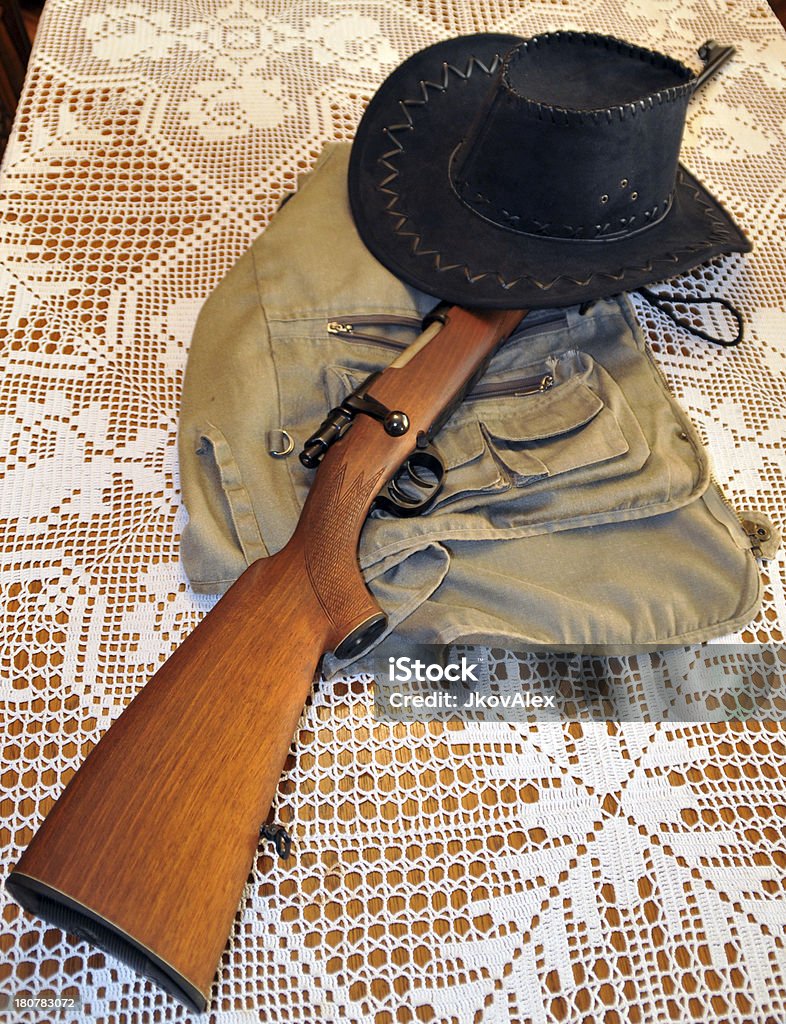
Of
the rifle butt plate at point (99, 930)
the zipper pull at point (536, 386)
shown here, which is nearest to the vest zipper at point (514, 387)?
the zipper pull at point (536, 386)

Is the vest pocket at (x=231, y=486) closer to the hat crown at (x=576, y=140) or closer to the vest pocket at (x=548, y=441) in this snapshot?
the vest pocket at (x=548, y=441)

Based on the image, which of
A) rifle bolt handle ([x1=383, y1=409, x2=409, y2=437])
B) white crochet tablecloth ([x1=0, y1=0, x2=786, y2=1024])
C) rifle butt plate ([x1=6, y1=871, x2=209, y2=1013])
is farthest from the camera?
rifle bolt handle ([x1=383, y1=409, x2=409, y2=437])

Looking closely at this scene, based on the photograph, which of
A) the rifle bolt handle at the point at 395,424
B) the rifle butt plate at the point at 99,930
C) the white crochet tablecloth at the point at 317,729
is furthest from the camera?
the rifle bolt handle at the point at 395,424

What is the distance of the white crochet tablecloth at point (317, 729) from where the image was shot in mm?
725

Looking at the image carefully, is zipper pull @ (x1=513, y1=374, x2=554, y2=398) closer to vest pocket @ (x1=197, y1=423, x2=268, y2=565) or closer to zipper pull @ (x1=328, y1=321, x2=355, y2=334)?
zipper pull @ (x1=328, y1=321, x2=355, y2=334)

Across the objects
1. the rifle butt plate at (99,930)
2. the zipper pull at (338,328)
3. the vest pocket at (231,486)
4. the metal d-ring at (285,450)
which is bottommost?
the rifle butt plate at (99,930)

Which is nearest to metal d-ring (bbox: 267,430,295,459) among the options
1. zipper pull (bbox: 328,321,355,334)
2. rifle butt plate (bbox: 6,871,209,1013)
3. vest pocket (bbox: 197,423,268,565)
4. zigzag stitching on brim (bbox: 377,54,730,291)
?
vest pocket (bbox: 197,423,268,565)

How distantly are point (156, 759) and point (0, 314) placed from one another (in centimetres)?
70

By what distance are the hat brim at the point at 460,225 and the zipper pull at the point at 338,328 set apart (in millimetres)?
91

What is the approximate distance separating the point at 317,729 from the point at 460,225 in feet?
2.00

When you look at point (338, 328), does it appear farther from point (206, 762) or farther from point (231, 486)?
point (206, 762)

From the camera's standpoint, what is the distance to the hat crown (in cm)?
87

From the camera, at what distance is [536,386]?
0.98m

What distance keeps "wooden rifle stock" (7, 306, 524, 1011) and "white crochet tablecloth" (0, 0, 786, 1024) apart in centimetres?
12
